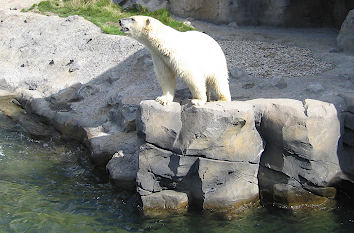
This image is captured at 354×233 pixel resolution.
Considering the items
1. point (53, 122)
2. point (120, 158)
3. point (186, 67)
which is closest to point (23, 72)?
point (53, 122)

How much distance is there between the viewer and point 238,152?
7754 mm

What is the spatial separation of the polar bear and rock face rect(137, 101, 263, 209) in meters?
0.34

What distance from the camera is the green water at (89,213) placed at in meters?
7.41

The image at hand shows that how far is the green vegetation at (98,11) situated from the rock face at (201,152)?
→ 847 centimetres

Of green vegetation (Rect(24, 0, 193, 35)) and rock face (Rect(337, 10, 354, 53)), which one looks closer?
rock face (Rect(337, 10, 354, 53))

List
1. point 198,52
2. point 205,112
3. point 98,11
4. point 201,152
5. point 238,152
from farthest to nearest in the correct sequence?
point 98,11 → point 198,52 → point 238,152 → point 201,152 → point 205,112

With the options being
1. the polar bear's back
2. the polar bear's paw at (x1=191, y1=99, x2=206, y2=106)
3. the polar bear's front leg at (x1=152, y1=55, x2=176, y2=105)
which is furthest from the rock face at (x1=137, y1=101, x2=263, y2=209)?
the polar bear's back

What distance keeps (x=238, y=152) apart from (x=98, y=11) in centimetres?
1125

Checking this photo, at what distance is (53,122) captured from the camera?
1154 cm

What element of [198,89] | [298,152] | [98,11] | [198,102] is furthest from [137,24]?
[98,11]

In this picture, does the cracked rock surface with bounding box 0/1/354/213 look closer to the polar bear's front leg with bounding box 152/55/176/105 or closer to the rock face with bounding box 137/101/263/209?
the rock face with bounding box 137/101/263/209

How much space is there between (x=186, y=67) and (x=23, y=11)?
503 inches

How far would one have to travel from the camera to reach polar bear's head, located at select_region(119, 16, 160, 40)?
304 inches

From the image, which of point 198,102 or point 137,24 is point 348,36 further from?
point 137,24
